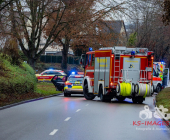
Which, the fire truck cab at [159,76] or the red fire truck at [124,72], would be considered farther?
the fire truck cab at [159,76]

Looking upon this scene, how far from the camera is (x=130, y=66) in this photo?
65.8 feet

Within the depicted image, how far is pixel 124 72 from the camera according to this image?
19797mm

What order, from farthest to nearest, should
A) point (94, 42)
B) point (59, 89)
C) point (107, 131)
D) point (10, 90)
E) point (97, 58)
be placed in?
point (94, 42) < point (59, 89) < point (97, 58) < point (10, 90) < point (107, 131)

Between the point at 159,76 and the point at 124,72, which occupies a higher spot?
the point at 124,72

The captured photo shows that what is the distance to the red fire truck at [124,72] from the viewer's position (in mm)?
19016

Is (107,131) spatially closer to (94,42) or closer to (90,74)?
(90,74)

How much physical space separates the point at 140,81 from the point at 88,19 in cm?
1346

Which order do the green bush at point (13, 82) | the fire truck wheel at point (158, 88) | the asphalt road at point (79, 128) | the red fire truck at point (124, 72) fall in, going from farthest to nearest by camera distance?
the fire truck wheel at point (158, 88)
the red fire truck at point (124, 72)
the green bush at point (13, 82)
the asphalt road at point (79, 128)

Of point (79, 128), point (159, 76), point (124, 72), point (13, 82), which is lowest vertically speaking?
point (79, 128)

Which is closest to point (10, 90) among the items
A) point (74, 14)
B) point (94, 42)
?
point (74, 14)

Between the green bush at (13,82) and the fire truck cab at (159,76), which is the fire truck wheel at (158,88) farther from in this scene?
the green bush at (13,82)

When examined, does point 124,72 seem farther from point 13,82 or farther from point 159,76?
point 159,76

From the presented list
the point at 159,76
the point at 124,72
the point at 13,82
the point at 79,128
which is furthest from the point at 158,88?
the point at 79,128

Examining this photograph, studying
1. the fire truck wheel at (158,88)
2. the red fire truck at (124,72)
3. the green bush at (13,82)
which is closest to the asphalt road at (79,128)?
the green bush at (13,82)
